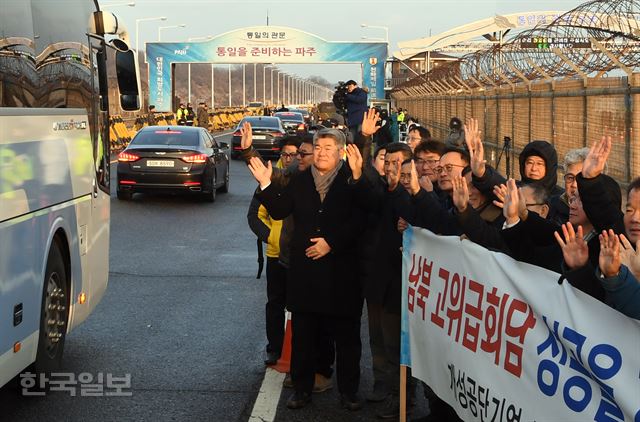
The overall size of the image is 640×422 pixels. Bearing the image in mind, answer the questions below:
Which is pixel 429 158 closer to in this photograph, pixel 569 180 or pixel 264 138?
pixel 569 180

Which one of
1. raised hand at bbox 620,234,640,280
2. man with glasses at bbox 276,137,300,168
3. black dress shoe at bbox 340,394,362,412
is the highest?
man with glasses at bbox 276,137,300,168

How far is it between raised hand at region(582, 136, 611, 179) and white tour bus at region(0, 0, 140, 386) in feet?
10.2

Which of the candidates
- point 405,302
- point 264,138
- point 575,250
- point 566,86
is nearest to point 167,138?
point 566,86

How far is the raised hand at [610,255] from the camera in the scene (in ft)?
11.9

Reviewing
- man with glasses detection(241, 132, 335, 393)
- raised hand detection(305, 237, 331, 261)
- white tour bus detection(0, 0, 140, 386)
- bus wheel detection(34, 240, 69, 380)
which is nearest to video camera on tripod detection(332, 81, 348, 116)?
white tour bus detection(0, 0, 140, 386)

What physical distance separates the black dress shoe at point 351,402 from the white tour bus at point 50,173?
1958 millimetres

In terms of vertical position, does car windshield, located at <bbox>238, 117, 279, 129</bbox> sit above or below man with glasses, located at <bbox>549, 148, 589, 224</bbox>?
above

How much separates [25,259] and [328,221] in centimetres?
186

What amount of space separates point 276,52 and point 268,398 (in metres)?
60.1

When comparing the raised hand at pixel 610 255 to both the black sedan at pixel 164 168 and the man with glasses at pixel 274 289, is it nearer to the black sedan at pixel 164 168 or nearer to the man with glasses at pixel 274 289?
the man with glasses at pixel 274 289

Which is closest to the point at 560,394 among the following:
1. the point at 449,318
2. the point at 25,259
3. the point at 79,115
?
the point at 449,318

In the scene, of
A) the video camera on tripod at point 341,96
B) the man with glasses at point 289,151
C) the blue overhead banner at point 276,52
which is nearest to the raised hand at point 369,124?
the man with glasses at point 289,151

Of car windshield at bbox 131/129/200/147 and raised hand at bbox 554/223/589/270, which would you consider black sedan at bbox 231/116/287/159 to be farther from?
raised hand at bbox 554/223/589/270

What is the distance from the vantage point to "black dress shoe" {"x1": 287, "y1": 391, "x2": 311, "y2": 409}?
6527 millimetres
